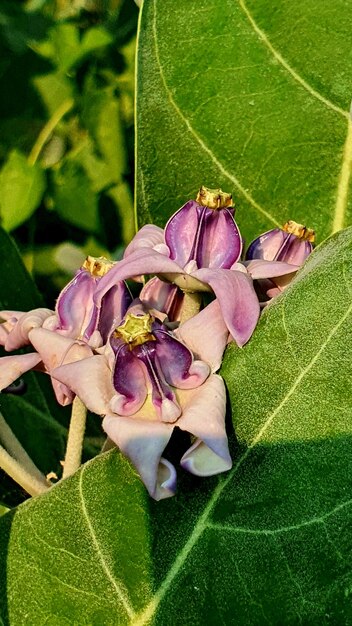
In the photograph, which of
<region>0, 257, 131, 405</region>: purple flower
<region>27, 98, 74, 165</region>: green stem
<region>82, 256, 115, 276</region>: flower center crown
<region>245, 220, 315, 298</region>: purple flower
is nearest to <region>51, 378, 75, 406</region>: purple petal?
<region>0, 257, 131, 405</region>: purple flower

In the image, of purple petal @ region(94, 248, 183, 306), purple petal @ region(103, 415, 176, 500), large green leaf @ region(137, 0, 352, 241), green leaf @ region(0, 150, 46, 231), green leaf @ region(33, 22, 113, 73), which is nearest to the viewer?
purple petal @ region(103, 415, 176, 500)

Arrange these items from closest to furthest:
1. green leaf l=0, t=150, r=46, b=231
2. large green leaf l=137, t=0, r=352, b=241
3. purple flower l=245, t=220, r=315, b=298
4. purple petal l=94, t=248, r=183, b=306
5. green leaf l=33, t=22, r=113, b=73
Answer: purple petal l=94, t=248, r=183, b=306 → purple flower l=245, t=220, r=315, b=298 → large green leaf l=137, t=0, r=352, b=241 → green leaf l=0, t=150, r=46, b=231 → green leaf l=33, t=22, r=113, b=73

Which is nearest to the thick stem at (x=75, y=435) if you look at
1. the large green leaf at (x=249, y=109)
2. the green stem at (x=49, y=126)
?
the large green leaf at (x=249, y=109)

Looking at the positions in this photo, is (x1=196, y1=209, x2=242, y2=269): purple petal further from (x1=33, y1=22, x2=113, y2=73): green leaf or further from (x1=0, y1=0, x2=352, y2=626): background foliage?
(x1=33, y1=22, x2=113, y2=73): green leaf

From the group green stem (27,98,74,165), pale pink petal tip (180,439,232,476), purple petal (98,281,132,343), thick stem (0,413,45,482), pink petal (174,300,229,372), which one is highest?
purple petal (98,281,132,343)

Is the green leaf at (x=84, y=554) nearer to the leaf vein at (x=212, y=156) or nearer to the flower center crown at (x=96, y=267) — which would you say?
the flower center crown at (x=96, y=267)

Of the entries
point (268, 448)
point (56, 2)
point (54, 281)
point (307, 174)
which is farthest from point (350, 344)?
point (56, 2)
